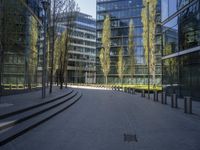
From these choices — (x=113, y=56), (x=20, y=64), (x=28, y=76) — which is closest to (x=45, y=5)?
(x=20, y=64)

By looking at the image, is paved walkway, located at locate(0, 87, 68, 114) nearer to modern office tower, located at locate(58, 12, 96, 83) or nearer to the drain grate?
the drain grate

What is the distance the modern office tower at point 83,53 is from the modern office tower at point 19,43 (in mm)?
71621

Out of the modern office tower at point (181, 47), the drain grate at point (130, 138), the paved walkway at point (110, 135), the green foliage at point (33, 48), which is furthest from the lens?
the green foliage at point (33, 48)

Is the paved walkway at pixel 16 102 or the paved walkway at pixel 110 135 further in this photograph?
the paved walkway at pixel 16 102

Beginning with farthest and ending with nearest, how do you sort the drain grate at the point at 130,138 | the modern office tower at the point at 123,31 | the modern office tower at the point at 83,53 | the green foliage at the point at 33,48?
the modern office tower at the point at 83,53
the modern office tower at the point at 123,31
the green foliage at the point at 33,48
the drain grate at the point at 130,138

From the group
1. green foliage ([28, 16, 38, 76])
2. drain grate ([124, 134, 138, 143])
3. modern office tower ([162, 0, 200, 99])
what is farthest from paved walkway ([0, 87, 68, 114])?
modern office tower ([162, 0, 200, 99])

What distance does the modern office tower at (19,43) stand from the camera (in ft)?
67.7

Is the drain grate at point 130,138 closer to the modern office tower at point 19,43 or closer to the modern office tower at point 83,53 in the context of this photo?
the modern office tower at point 19,43

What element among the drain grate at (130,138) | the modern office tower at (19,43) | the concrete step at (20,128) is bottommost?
the drain grate at (130,138)

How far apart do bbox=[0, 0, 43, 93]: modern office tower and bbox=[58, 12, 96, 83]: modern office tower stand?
235 ft

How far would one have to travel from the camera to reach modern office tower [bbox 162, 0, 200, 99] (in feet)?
85.9

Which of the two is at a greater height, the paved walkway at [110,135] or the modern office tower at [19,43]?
the modern office tower at [19,43]

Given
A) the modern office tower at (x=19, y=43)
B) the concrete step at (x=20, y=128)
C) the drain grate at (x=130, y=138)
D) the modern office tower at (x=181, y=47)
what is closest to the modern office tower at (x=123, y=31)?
the modern office tower at (x=181, y=47)

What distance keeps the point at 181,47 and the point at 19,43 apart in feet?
50.1
